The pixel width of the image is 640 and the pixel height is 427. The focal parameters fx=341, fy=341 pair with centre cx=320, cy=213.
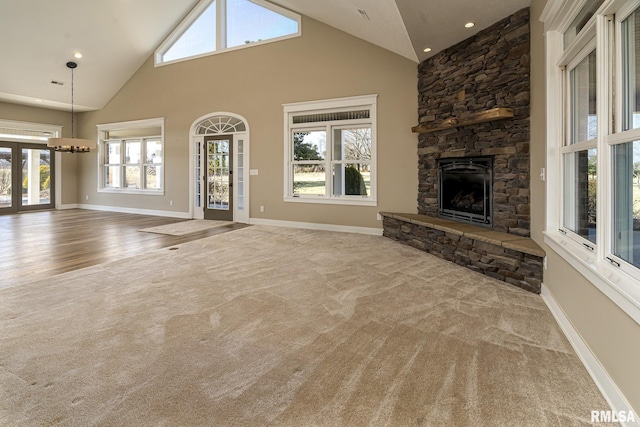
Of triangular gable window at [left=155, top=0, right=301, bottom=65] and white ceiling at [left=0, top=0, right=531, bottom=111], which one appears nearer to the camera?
white ceiling at [left=0, top=0, right=531, bottom=111]

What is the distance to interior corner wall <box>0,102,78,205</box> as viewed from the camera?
8852 millimetres

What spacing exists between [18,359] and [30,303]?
1.10 meters

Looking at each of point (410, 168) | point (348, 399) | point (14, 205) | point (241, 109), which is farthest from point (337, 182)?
point (14, 205)

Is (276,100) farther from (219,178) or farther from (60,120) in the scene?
Result: (60,120)

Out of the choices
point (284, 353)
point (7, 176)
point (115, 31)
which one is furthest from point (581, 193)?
point (7, 176)

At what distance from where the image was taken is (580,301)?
2195mm

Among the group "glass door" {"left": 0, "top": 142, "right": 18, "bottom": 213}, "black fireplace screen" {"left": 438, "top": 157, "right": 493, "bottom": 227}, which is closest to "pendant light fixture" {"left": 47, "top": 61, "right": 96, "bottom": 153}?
"glass door" {"left": 0, "top": 142, "right": 18, "bottom": 213}

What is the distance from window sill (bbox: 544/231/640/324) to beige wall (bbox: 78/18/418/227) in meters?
3.61

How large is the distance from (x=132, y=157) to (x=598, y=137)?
1027 centimetres

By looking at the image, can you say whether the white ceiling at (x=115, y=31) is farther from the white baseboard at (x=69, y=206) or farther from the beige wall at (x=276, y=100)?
the white baseboard at (x=69, y=206)

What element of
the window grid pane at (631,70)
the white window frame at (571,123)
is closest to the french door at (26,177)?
the white window frame at (571,123)

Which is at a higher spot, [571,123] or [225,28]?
[225,28]

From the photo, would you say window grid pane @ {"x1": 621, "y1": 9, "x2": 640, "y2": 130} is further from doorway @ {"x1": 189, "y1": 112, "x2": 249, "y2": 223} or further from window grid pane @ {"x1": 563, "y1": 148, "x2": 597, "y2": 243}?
doorway @ {"x1": 189, "y1": 112, "x2": 249, "y2": 223}

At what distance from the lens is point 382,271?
3.93 meters
